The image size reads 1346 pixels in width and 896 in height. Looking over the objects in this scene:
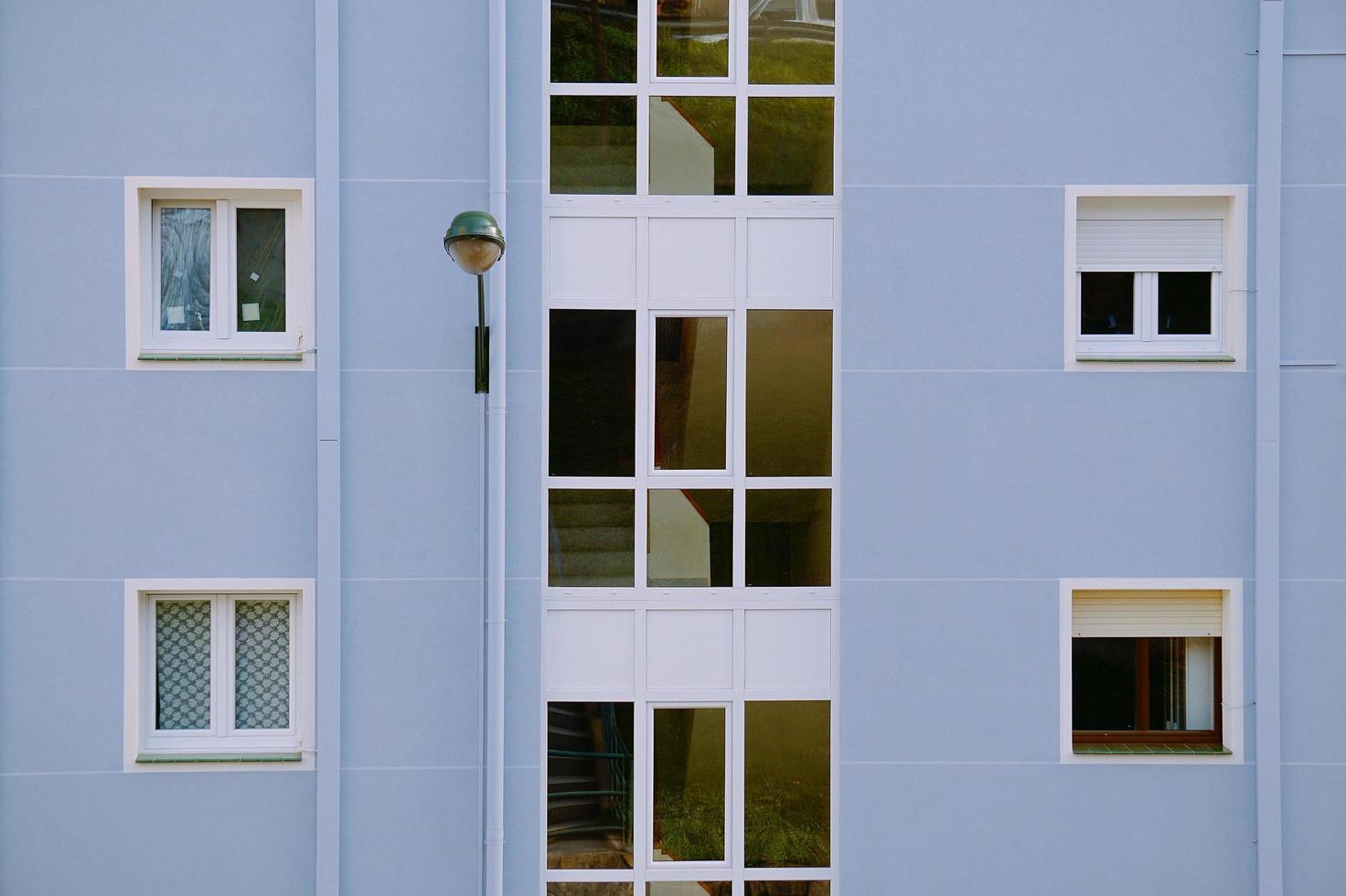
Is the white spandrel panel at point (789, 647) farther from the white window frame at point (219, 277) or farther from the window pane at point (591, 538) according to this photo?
the white window frame at point (219, 277)

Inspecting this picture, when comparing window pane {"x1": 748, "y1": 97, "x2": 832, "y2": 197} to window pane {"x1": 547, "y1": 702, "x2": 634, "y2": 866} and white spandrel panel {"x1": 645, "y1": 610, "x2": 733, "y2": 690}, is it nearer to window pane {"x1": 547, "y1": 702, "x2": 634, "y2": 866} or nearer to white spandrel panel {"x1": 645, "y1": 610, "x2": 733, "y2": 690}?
white spandrel panel {"x1": 645, "y1": 610, "x2": 733, "y2": 690}

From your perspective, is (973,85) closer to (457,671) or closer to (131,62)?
(457,671)

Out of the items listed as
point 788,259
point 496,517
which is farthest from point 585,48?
point 496,517

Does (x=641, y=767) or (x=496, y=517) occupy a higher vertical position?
(x=496, y=517)

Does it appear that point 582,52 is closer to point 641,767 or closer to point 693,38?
point 693,38

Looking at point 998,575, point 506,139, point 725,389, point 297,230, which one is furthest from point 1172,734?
point 297,230

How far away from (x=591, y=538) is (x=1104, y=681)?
116 inches

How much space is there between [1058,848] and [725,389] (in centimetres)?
304

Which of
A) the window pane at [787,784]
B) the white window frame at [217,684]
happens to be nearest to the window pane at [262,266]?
the white window frame at [217,684]

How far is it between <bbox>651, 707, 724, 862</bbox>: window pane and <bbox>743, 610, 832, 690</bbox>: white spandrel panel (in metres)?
0.39

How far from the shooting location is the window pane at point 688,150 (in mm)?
4359

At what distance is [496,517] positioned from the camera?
4109 millimetres

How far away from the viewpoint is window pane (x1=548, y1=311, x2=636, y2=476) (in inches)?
171

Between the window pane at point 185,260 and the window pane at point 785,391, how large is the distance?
3039 mm
